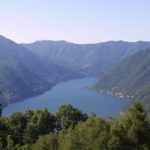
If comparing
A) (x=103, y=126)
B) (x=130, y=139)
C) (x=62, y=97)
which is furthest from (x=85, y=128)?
(x=62, y=97)

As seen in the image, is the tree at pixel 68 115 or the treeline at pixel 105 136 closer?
the treeline at pixel 105 136

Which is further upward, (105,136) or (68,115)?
A: (68,115)

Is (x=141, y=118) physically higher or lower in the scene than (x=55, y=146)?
higher

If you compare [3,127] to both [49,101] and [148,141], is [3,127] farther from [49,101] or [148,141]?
[49,101]

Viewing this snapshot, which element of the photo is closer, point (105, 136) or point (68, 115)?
point (105, 136)

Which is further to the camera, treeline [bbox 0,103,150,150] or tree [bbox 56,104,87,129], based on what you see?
tree [bbox 56,104,87,129]

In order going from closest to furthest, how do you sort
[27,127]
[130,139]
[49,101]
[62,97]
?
[130,139] → [27,127] → [49,101] → [62,97]

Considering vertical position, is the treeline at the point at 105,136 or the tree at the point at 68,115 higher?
the tree at the point at 68,115

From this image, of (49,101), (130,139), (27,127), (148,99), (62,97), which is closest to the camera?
(130,139)

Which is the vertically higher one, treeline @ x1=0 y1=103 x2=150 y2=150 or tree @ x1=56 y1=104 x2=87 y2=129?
tree @ x1=56 y1=104 x2=87 y2=129

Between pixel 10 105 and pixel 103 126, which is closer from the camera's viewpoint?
pixel 103 126
